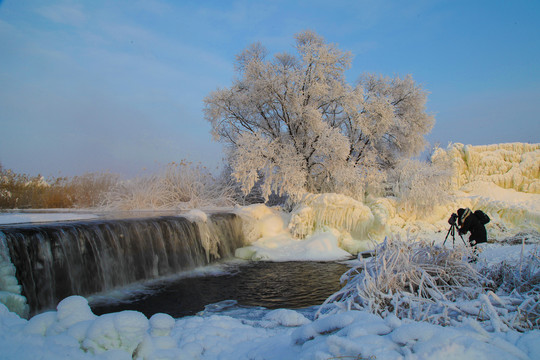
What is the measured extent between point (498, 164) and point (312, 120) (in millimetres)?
8352

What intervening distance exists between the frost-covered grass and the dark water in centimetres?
206

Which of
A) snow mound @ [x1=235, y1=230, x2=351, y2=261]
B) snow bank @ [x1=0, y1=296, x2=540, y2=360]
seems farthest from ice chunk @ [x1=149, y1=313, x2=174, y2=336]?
snow mound @ [x1=235, y1=230, x2=351, y2=261]

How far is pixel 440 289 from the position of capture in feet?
10.3

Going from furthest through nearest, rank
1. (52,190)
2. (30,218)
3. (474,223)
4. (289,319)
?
(52,190) < (30,218) < (474,223) < (289,319)

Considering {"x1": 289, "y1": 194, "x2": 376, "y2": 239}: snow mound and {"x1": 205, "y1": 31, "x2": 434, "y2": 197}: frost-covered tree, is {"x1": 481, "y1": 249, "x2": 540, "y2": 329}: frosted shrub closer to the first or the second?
{"x1": 289, "y1": 194, "x2": 376, "y2": 239}: snow mound

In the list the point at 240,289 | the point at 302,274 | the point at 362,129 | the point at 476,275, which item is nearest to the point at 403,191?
the point at 362,129

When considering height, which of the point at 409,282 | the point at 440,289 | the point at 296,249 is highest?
the point at 409,282

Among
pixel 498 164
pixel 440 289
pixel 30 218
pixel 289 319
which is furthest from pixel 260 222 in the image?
pixel 498 164

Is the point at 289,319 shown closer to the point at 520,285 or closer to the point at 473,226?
the point at 520,285

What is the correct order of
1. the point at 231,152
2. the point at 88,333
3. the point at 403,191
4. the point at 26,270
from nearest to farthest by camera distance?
the point at 88,333, the point at 26,270, the point at 403,191, the point at 231,152

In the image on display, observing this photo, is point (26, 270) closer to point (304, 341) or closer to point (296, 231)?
point (304, 341)

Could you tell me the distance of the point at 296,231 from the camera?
32.3 feet

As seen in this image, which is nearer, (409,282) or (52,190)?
(409,282)

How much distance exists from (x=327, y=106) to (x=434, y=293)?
10.6 m
